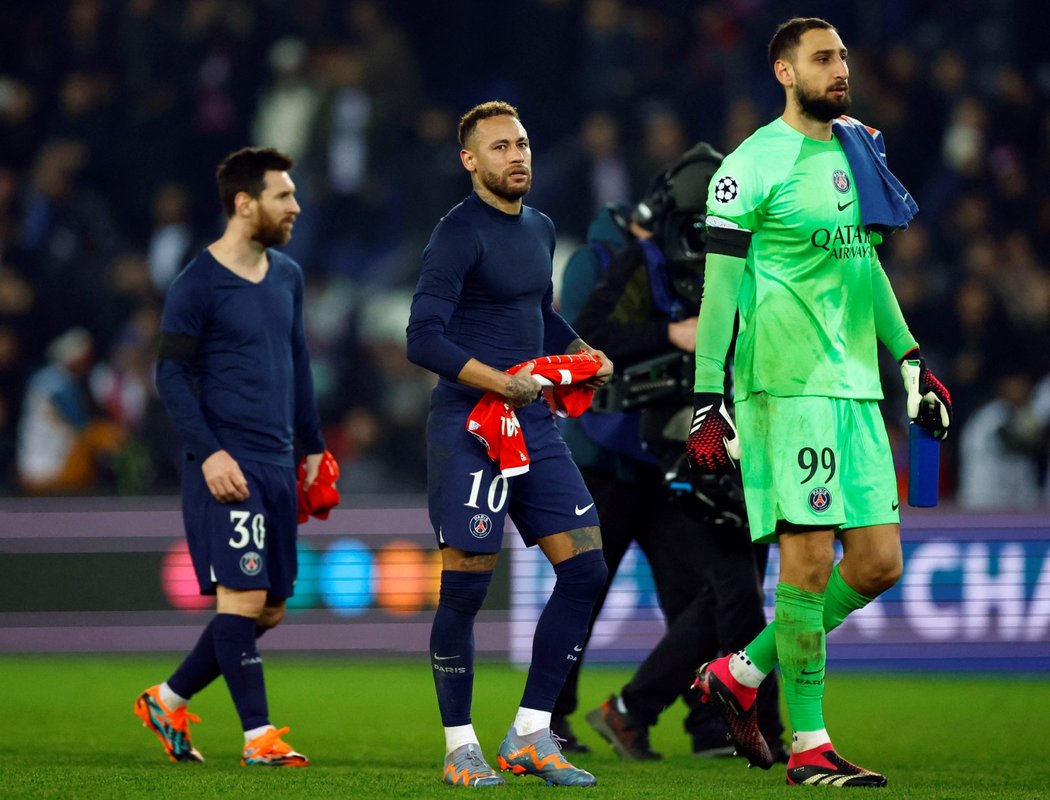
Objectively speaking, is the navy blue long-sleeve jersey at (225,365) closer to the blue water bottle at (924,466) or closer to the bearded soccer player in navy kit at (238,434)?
the bearded soccer player in navy kit at (238,434)

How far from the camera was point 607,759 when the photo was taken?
723cm

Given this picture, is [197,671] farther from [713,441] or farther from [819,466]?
[819,466]

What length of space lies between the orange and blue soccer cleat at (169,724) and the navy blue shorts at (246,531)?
50 cm

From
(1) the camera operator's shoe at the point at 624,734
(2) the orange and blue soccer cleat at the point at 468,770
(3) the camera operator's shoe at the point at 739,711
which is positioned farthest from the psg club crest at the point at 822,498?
(1) the camera operator's shoe at the point at 624,734

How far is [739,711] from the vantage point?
6.16 metres

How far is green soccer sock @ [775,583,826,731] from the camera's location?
5859 millimetres

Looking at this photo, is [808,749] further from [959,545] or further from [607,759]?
[959,545]

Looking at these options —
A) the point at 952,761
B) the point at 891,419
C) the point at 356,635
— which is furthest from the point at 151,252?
the point at 952,761

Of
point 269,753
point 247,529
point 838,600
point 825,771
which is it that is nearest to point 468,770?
point 825,771

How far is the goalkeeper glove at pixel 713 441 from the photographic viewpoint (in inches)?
228

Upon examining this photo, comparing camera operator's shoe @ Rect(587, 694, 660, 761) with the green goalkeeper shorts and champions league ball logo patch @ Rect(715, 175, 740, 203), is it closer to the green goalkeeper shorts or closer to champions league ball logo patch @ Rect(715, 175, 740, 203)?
the green goalkeeper shorts

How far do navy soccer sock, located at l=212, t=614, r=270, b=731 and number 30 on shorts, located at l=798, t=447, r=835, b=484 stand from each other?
2425mm

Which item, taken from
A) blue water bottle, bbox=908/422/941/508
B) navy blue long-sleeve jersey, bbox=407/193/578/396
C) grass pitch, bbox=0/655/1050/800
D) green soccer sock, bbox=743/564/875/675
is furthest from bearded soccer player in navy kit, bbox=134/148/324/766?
blue water bottle, bbox=908/422/941/508

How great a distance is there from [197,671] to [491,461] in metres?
1.94
